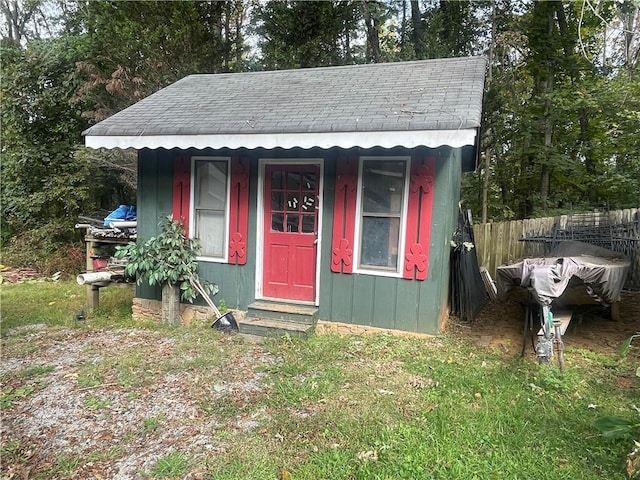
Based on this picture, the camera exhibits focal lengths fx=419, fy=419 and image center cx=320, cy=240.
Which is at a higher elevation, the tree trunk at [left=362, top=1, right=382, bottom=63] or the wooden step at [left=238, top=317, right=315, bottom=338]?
the tree trunk at [left=362, top=1, right=382, bottom=63]

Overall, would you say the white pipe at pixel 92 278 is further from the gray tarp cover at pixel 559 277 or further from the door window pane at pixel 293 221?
the gray tarp cover at pixel 559 277

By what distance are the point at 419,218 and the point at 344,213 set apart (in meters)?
0.93

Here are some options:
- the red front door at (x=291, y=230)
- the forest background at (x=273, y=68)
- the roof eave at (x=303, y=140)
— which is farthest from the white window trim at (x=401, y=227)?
the forest background at (x=273, y=68)

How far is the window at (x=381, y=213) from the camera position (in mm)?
5098

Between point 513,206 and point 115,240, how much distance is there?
11.8 m

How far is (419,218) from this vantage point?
4.98 m

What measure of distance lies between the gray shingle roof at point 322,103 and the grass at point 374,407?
8.06 feet

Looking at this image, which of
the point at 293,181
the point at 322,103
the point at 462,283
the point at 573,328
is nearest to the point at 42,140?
the point at 293,181

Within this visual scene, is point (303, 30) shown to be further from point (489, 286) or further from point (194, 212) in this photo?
point (489, 286)

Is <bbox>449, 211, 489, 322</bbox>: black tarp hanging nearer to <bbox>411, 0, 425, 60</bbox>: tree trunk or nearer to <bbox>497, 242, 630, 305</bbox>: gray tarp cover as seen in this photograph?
<bbox>497, 242, 630, 305</bbox>: gray tarp cover

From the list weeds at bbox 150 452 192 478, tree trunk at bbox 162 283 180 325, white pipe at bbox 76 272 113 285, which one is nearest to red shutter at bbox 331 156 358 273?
tree trunk at bbox 162 283 180 325

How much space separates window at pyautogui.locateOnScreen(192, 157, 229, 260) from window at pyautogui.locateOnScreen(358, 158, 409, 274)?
1.92 meters

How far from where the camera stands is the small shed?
4.85 m

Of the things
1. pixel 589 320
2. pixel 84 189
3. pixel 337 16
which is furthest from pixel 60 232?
pixel 589 320
